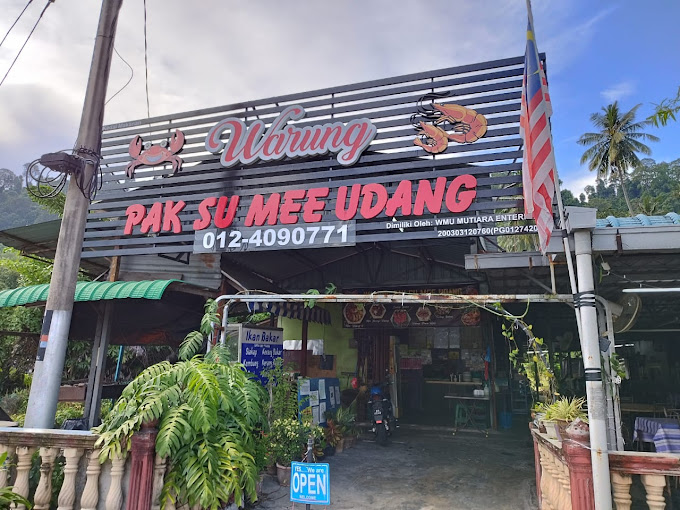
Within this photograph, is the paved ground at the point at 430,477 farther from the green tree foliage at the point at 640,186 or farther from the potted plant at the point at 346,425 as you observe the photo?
the green tree foliage at the point at 640,186

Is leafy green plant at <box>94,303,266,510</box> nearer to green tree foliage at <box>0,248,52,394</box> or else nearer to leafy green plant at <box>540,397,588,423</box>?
leafy green plant at <box>540,397,588,423</box>

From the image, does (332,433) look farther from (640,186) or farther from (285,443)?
(640,186)

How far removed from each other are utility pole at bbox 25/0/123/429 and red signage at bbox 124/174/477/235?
2.23 meters

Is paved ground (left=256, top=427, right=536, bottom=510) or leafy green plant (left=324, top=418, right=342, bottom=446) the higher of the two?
leafy green plant (left=324, top=418, right=342, bottom=446)

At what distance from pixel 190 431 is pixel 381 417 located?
20.6 ft

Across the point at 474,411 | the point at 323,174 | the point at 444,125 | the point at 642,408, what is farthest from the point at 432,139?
the point at 474,411

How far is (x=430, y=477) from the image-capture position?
7.22m

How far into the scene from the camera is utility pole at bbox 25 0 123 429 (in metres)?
5.62

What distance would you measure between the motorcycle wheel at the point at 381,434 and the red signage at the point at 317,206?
466 cm

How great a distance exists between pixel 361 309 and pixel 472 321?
278cm

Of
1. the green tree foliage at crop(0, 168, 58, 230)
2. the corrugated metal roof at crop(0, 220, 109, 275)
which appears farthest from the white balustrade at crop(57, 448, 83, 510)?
the green tree foliage at crop(0, 168, 58, 230)

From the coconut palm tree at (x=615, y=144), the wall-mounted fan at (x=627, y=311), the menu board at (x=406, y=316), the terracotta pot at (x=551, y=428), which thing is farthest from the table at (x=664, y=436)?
the coconut palm tree at (x=615, y=144)

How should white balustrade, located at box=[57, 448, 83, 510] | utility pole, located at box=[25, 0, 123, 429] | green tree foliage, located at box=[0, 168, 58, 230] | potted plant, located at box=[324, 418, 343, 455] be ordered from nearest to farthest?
white balustrade, located at box=[57, 448, 83, 510], utility pole, located at box=[25, 0, 123, 429], potted plant, located at box=[324, 418, 343, 455], green tree foliage, located at box=[0, 168, 58, 230]

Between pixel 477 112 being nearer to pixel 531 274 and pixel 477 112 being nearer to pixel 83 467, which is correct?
pixel 531 274
